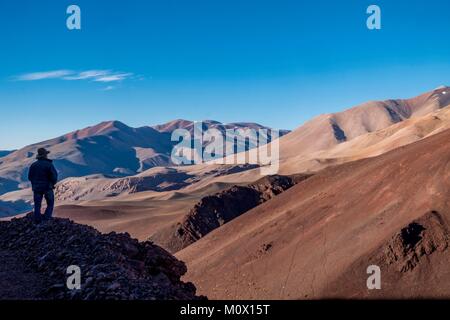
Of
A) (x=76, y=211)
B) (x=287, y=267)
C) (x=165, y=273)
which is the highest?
(x=165, y=273)

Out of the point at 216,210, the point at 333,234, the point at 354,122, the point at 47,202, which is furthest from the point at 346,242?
the point at 354,122

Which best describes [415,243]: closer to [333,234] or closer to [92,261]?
[333,234]

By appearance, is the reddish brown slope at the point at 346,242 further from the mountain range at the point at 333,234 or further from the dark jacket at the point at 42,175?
the dark jacket at the point at 42,175

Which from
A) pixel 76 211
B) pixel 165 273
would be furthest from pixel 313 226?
pixel 76 211

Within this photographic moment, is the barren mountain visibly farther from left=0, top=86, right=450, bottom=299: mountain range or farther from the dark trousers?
the dark trousers

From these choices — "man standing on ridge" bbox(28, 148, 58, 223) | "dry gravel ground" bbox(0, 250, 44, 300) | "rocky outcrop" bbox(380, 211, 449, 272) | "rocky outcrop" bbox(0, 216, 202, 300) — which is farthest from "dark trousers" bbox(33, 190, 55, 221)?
"rocky outcrop" bbox(380, 211, 449, 272)

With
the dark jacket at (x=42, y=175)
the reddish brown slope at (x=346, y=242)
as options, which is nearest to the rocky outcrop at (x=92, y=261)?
the dark jacket at (x=42, y=175)
